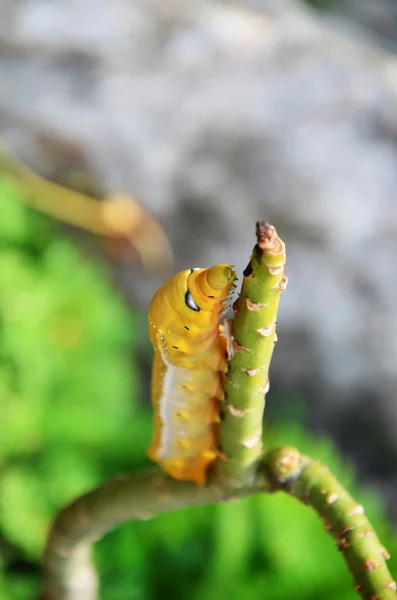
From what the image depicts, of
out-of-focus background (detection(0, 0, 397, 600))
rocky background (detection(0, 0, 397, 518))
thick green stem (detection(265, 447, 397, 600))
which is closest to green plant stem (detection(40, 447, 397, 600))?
thick green stem (detection(265, 447, 397, 600))

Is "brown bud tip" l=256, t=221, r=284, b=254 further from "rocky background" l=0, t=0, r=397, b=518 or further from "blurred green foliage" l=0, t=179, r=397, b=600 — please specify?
"rocky background" l=0, t=0, r=397, b=518

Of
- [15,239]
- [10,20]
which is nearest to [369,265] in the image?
[15,239]

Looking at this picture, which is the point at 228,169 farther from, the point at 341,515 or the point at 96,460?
the point at 341,515

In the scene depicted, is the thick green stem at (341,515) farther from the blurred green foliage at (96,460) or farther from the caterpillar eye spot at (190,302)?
the blurred green foliage at (96,460)

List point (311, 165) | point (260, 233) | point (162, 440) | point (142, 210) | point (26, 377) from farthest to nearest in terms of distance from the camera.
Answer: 1. point (142, 210)
2. point (311, 165)
3. point (26, 377)
4. point (162, 440)
5. point (260, 233)

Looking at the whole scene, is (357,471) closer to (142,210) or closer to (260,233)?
(142,210)

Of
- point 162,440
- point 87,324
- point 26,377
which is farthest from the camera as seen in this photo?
point 87,324
